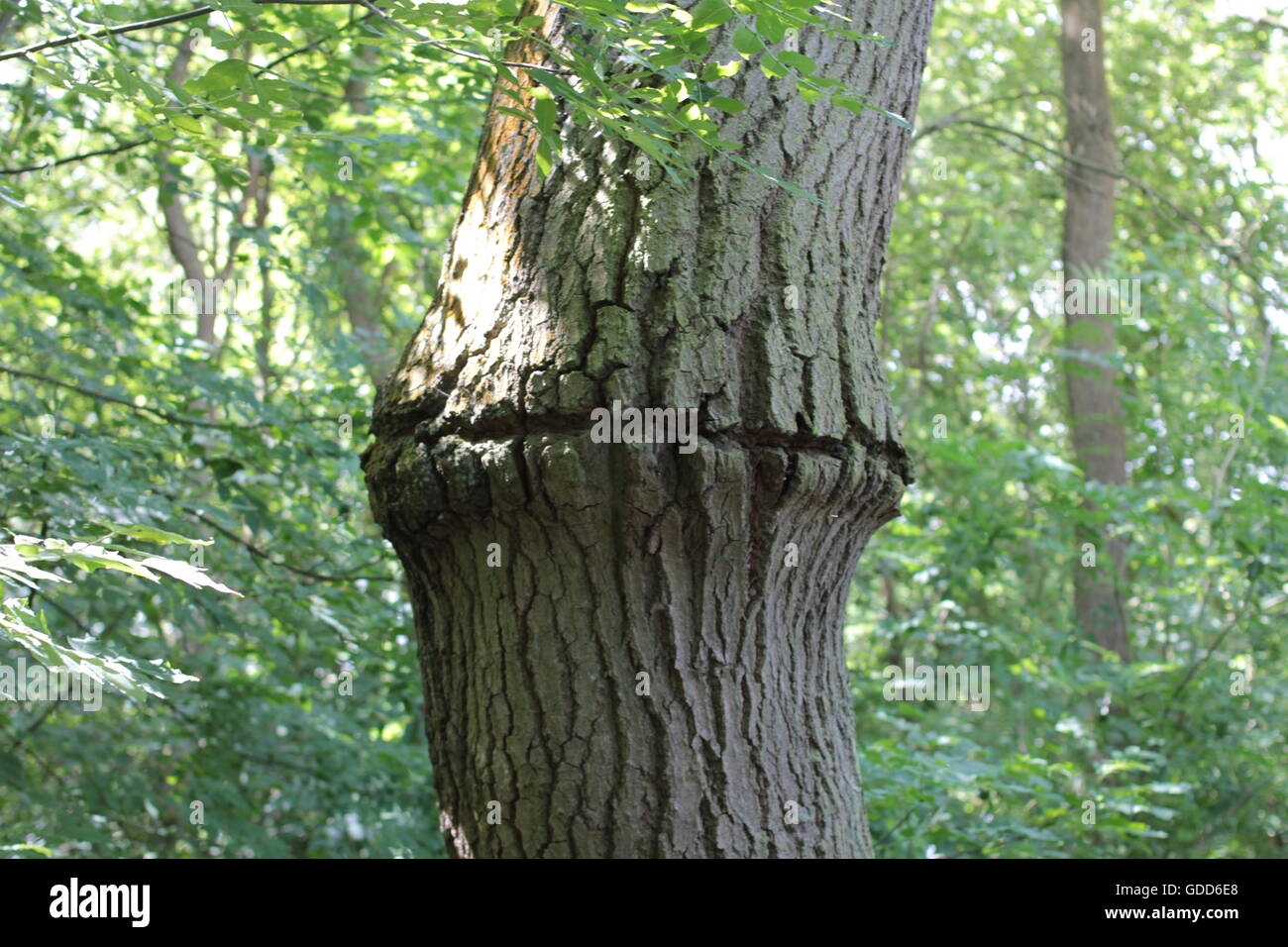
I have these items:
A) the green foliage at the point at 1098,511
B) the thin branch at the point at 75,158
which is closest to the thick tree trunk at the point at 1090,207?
the green foliage at the point at 1098,511

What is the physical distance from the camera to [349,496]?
4.41 m

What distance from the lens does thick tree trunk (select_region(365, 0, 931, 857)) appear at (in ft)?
6.36

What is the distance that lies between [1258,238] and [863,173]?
550cm

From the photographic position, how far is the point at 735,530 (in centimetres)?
199

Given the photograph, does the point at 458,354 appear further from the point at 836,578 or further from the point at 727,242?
the point at 836,578

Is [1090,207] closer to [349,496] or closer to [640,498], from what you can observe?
[349,496]

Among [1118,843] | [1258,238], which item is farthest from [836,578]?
[1258,238]

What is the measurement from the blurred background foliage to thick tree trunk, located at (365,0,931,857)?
25cm

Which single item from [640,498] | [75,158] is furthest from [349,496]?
[640,498]

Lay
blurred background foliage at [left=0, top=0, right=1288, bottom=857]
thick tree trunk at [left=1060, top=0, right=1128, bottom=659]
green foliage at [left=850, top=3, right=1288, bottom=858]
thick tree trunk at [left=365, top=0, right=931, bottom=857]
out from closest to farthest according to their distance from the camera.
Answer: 1. thick tree trunk at [left=365, top=0, right=931, bottom=857]
2. blurred background foliage at [left=0, top=0, right=1288, bottom=857]
3. green foliage at [left=850, top=3, right=1288, bottom=858]
4. thick tree trunk at [left=1060, top=0, right=1128, bottom=659]

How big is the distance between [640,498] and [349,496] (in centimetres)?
275

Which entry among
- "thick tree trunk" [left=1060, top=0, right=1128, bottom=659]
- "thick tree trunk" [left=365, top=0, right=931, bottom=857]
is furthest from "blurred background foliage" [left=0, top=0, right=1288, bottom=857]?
"thick tree trunk" [left=1060, top=0, right=1128, bottom=659]

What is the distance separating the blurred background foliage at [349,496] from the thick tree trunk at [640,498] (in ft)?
0.82

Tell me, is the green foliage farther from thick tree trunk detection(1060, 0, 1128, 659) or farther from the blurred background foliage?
thick tree trunk detection(1060, 0, 1128, 659)
